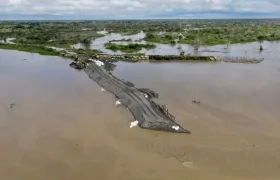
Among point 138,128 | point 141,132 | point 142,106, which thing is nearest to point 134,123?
point 138,128

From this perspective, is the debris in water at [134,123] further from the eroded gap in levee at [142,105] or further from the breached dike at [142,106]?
the eroded gap in levee at [142,105]

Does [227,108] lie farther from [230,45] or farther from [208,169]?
[230,45]

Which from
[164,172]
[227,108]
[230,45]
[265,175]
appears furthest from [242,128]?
[230,45]

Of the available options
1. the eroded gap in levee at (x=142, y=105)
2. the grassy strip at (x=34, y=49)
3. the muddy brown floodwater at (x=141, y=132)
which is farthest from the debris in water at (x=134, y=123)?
the grassy strip at (x=34, y=49)

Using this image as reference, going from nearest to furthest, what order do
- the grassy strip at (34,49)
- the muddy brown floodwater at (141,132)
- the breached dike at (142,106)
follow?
the muddy brown floodwater at (141,132) < the breached dike at (142,106) < the grassy strip at (34,49)

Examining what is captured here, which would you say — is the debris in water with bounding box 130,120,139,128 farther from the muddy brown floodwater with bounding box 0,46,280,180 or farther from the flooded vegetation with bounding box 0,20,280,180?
the muddy brown floodwater with bounding box 0,46,280,180

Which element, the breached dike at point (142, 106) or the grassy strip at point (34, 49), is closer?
the breached dike at point (142, 106)

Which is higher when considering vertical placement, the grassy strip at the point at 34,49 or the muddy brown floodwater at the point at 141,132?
the grassy strip at the point at 34,49

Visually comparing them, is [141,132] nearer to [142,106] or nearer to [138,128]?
[138,128]
